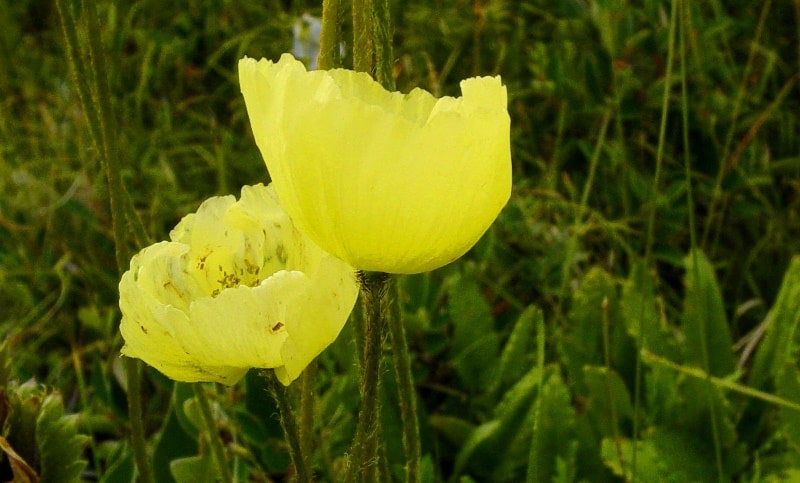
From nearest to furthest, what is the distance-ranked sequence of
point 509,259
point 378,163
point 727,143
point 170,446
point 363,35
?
point 378,163 < point 363,35 < point 170,446 < point 727,143 < point 509,259

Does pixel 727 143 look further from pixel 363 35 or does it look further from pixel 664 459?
pixel 363 35

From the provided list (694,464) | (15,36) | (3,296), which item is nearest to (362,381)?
(694,464)

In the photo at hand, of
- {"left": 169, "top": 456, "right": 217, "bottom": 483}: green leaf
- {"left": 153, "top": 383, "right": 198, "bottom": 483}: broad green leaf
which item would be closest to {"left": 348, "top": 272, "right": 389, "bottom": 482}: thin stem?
{"left": 169, "top": 456, "right": 217, "bottom": 483}: green leaf

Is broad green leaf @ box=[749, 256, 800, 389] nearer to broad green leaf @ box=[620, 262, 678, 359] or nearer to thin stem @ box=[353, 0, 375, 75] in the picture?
broad green leaf @ box=[620, 262, 678, 359]

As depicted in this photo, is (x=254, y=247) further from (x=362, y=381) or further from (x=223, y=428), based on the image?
(x=223, y=428)

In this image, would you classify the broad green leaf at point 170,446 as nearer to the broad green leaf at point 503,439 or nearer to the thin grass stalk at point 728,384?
the broad green leaf at point 503,439

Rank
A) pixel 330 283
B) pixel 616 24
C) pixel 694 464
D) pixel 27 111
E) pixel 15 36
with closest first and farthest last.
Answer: pixel 330 283, pixel 694 464, pixel 616 24, pixel 27 111, pixel 15 36

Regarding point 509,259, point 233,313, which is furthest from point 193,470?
point 509,259
